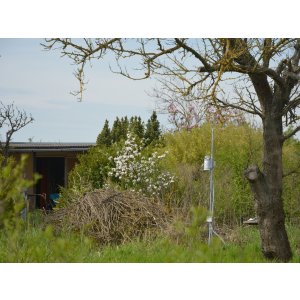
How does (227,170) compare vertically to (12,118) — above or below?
below

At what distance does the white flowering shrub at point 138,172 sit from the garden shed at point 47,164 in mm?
1319

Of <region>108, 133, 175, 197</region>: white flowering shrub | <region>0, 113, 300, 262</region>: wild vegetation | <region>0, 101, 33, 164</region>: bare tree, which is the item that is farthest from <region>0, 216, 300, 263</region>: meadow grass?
<region>108, 133, 175, 197</region>: white flowering shrub

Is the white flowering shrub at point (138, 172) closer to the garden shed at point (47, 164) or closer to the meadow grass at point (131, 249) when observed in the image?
the garden shed at point (47, 164)

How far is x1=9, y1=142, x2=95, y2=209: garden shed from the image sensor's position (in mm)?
6199

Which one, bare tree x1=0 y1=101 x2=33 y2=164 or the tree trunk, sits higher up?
bare tree x1=0 y1=101 x2=33 y2=164

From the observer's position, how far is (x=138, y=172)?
859cm

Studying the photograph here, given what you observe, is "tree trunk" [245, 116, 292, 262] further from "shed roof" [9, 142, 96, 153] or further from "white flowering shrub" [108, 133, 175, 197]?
"white flowering shrub" [108, 133, 175, 197]

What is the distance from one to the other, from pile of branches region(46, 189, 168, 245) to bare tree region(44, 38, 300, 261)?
149 cm

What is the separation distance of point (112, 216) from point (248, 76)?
220cm

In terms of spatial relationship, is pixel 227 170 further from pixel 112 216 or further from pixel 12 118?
pixel 12 118

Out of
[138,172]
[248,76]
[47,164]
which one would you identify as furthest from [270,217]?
[138,172]

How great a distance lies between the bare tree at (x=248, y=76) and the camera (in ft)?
19.4

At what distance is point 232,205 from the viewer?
759 centimetres
